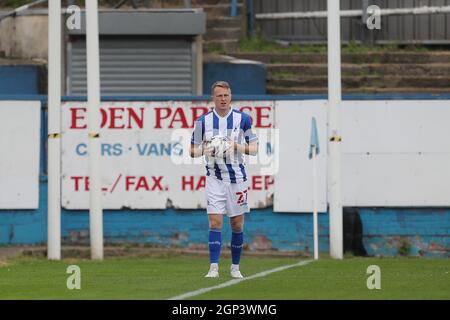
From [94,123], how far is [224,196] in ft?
16.7

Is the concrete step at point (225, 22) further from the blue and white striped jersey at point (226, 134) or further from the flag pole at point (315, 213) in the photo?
the blue and white striped jersey at point (226, 134)

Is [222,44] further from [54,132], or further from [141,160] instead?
[54,132]

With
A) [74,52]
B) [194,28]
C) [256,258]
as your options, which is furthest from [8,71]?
[256,258]

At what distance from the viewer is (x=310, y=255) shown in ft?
69.3

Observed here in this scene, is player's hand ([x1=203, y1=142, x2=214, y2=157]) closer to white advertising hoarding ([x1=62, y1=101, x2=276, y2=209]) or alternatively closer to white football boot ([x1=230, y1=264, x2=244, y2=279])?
white football boot ([x1=230, y1=264, x2=244, y2=279])

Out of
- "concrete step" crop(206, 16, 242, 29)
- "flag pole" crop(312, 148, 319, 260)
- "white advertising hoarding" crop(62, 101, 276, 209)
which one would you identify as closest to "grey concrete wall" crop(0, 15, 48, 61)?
"concrete step" crop(206, 16, 242, 29)

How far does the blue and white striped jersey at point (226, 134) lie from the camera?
15.1 meters

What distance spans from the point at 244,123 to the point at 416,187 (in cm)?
665

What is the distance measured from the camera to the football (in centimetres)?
1492

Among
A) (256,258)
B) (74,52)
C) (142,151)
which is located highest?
(74,52)

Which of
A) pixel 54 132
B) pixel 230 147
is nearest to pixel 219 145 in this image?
pixel 230 147

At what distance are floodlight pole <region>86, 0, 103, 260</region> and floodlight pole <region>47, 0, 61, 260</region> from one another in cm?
43

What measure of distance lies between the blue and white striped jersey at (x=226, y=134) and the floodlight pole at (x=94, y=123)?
4.92m
